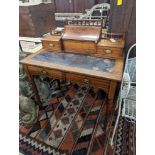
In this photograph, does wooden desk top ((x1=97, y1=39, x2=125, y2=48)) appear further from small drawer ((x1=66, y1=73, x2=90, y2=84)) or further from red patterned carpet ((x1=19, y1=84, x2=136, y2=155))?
red patterned carpet ((x1=19, y1=84, x2=136, y2=155))

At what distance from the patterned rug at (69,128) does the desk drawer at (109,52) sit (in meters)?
0.76

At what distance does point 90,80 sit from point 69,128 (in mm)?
691

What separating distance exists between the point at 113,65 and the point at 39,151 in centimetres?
109

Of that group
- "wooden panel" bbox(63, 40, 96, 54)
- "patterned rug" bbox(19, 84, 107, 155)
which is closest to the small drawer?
"wooden panel" bbox(63, 40, 96, 54)

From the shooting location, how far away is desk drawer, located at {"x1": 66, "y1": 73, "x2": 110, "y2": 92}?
1181 millimetres

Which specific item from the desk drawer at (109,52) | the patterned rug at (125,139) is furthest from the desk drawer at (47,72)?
the patterned rug at (125,139)

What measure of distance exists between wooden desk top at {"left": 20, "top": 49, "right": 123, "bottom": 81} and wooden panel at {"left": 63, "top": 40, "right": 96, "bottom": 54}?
5cm

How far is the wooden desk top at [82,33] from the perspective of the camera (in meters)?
1.36

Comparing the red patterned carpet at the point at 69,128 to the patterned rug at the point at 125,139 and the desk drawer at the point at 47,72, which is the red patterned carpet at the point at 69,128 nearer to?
the patterned rug at the point at 125,139

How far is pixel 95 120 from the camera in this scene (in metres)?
1.68

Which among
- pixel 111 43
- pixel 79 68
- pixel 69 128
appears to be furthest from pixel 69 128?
pixel 111 43
